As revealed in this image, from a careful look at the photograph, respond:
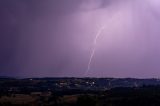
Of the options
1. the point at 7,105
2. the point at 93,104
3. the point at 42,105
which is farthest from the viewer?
the point at 42,105

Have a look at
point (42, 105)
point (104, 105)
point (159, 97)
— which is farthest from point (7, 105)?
point (159, 97)

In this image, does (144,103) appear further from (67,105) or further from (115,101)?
(67,105)

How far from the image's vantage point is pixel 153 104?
141 meters

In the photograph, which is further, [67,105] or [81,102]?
[67,105]

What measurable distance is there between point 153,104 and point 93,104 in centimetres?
4164

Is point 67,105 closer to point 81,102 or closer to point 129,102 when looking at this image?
point 129,102

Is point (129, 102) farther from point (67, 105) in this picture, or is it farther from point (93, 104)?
point (93, 104)

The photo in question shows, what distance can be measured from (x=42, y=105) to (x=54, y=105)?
4607 millimetres

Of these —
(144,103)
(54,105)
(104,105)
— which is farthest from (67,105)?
(144,103)

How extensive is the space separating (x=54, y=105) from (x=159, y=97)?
42057 millimetres

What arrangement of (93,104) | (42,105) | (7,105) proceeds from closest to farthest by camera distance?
(93,104)
(7,105)
(42,105)

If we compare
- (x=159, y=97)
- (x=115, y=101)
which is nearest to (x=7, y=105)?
(x=115, y=101)

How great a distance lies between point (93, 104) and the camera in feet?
350

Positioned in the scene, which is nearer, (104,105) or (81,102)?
(81,102)
